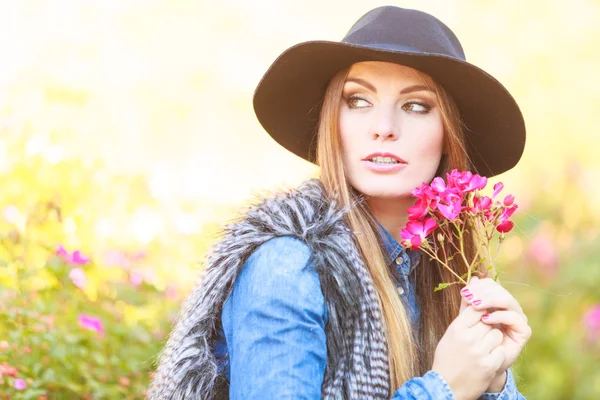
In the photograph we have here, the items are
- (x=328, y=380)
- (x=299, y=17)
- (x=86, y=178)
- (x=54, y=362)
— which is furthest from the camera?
(x=299, y=17)

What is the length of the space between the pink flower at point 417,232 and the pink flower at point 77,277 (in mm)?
1702

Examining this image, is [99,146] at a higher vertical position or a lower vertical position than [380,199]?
higher

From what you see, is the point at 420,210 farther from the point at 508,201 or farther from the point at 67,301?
the point at 67,301

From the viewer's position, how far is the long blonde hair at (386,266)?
6.91 feet

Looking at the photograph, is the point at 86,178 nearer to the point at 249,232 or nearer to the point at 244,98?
the point at 249,232

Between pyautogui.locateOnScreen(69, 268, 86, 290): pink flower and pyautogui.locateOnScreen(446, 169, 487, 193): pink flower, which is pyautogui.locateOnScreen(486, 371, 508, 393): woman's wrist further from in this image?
pyautogui.locateOnScreen(69, 268, 86, 290): pink flower

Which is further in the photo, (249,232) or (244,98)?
(244,98)

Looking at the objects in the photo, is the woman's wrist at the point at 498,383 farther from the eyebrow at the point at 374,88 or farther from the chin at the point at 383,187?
the eyebrow at the point at 374,88

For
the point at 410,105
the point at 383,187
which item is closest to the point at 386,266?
the point at 383,187

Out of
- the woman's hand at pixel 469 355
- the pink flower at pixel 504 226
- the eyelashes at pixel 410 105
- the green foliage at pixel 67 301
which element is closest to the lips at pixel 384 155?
the eyelashes at pixel 410 105

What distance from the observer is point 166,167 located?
685 centimetres

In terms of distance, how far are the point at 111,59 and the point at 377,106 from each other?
6.39 meters

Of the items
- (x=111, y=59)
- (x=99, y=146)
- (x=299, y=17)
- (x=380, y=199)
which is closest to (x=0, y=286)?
(x=380, y=199)

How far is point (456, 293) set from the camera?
2.48 m
